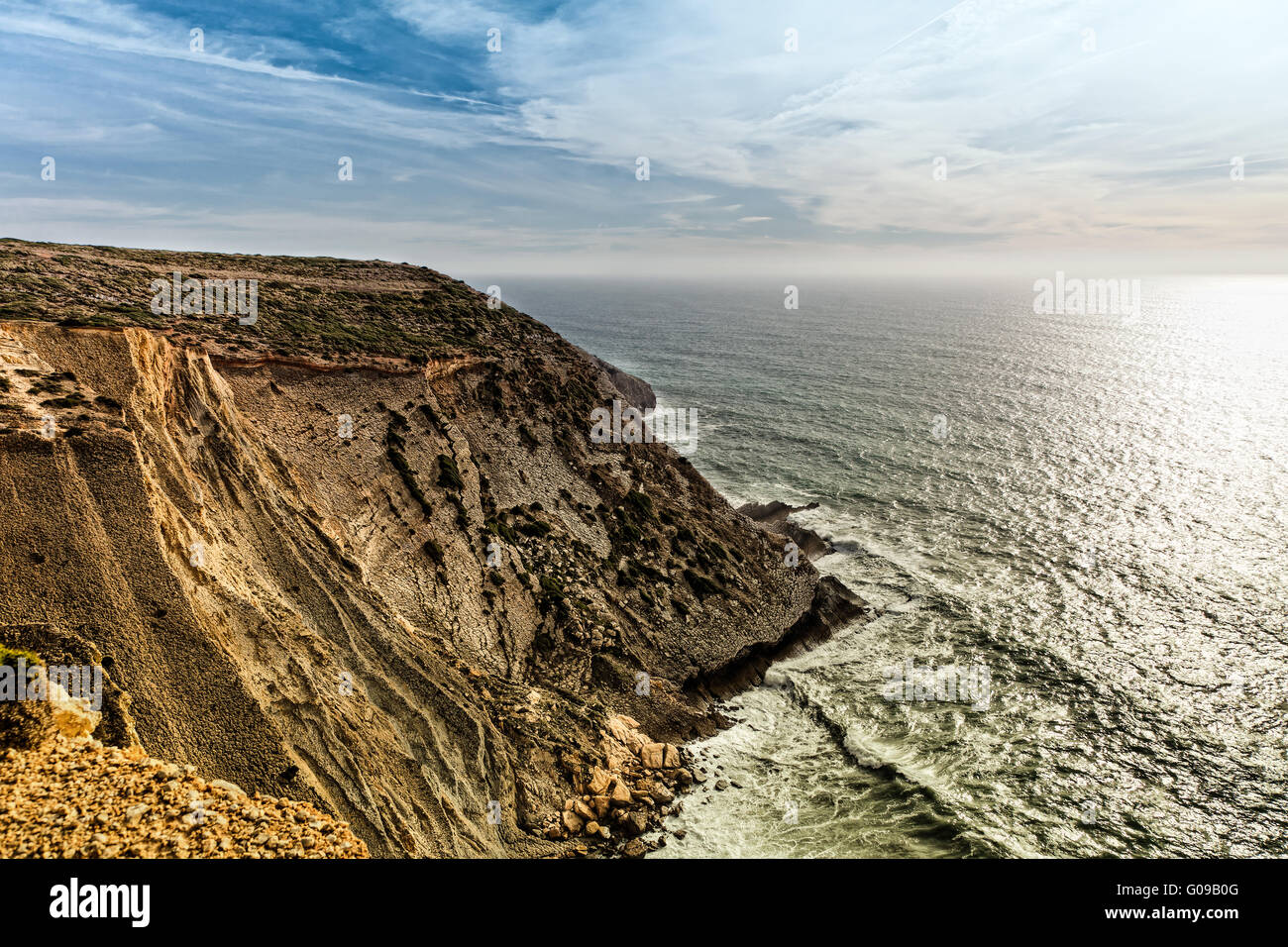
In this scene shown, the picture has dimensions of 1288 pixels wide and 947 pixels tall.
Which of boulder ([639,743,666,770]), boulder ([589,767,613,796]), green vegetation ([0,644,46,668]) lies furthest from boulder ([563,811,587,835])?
green vegetation ([0,644,46,668])

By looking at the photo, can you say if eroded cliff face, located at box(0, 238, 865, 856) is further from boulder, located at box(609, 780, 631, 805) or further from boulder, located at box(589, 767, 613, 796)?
boulder, located at box(609, 780, 631, 805)

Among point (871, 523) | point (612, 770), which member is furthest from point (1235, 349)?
point (612, 770)

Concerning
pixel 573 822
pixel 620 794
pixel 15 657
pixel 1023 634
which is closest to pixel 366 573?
pixel 15 657

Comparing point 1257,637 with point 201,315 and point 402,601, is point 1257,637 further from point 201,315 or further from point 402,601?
point 201,315

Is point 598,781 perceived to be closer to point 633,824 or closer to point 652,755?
point 633,824

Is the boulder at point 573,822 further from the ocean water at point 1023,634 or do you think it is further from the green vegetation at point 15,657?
the green vegetation at point 15,657

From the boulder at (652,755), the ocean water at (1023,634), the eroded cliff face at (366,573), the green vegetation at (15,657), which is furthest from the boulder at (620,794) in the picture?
the green vegetation at (15,657)

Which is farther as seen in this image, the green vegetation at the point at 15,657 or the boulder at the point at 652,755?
the boulder at the point at 652,755
